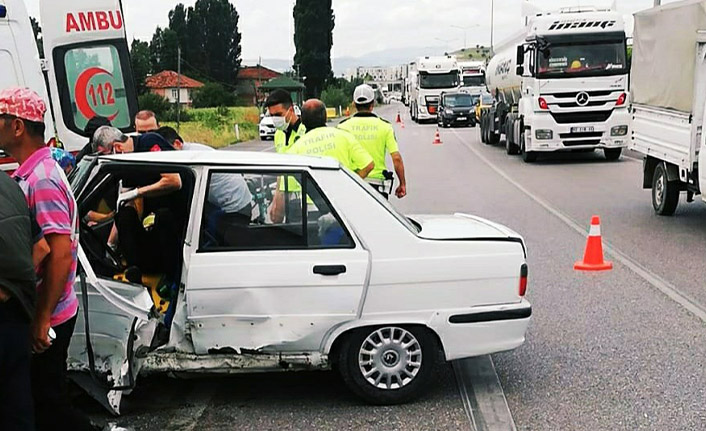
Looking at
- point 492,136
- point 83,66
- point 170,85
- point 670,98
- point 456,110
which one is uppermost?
point 83,66

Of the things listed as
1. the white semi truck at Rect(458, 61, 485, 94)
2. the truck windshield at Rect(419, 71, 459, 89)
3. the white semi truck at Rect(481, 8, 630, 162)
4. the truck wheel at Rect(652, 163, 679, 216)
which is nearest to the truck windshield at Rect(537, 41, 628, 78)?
the white semi truck at Rect(481, 8, 630, 162)

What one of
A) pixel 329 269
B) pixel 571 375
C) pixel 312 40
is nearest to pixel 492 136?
pixel 571 375

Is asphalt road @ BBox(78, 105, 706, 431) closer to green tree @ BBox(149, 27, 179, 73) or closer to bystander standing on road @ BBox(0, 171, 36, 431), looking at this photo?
bystander standing on road @ BBox(0, 171, 36, 431)

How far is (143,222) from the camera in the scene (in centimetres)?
542

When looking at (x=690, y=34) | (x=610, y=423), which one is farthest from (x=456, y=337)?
(x=690, y=34)

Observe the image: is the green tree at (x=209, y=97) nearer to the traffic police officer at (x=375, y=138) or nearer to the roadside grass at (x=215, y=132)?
the roadside grass at (x=215, y=132)

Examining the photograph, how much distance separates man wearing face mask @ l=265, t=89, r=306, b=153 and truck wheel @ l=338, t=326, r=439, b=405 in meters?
2.96

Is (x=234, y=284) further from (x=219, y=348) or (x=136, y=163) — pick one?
(x=136, y=163)

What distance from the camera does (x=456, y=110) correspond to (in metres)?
43.0

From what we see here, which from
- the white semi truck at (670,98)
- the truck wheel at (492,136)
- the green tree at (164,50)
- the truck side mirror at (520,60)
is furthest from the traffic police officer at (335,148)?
the green tree at (164,50)

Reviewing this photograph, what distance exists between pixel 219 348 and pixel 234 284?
1.27 feet

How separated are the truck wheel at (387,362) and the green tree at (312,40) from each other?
80.8m

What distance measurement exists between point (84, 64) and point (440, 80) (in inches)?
1458

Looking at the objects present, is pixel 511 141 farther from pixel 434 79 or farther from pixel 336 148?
pixel 434 79
